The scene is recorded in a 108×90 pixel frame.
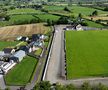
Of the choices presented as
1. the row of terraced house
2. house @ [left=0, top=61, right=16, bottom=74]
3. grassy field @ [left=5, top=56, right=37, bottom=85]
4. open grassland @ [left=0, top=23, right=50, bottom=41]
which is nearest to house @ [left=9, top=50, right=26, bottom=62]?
the row of terraced house

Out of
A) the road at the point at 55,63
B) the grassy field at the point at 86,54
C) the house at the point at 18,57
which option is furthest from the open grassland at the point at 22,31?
the house at the point at 18,57

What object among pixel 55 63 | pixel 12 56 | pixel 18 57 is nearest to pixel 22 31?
pixel 12 56

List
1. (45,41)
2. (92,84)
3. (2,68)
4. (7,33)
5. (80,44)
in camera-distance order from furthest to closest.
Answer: (7,33) → (45,41) → (80,44) → (2,68) → (92,84)

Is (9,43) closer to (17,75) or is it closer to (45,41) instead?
(45,41)

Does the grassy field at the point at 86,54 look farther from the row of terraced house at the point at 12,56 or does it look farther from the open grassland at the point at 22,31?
the open grassland at the point at 22,31

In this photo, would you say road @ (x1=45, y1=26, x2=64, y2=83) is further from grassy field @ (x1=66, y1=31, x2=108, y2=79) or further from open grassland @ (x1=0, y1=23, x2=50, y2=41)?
open grassland @ (x1=0, y1=23, x2=50, y2=41)

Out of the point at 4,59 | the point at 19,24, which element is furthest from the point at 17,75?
the point at 19,24

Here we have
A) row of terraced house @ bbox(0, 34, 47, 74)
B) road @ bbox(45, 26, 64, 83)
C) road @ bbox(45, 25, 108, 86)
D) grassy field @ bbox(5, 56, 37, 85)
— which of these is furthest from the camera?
row of terraced house @ bbox(0, 34, 47, 74)
